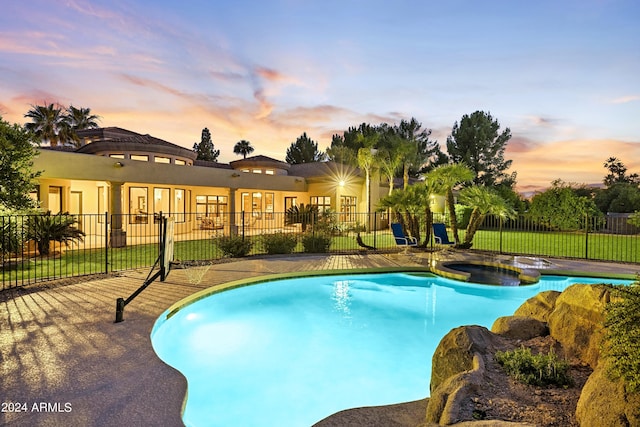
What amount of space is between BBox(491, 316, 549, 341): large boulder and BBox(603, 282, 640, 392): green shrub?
1801 mm

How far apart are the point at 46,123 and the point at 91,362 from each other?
3471 cm

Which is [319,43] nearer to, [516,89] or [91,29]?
[91,29]

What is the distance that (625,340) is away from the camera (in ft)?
8.25

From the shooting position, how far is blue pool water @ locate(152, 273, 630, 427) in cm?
485

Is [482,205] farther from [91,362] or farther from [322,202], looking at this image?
[91,362]

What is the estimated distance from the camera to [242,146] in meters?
55.2

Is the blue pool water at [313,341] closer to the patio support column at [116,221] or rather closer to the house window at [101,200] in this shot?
the patio support column at [116,221]

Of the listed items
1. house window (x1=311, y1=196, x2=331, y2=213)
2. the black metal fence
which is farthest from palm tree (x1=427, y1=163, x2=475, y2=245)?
house window (x1=311, y1=196, x2=331, y2=213)

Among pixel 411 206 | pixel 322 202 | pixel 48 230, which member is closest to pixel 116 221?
pixel 48 230

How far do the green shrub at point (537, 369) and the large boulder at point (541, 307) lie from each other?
1605 mm

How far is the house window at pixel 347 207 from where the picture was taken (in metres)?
23.8

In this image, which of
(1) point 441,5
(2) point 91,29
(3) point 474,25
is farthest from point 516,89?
(2) point 91,29

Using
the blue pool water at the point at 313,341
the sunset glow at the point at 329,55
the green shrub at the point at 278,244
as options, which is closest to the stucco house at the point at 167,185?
the green shrub at the point at 278,244

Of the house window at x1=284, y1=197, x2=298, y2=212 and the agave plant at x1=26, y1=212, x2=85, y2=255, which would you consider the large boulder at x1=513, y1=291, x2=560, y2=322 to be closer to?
the agave plant at x1=26, y1=212, x2=85, y2=255
